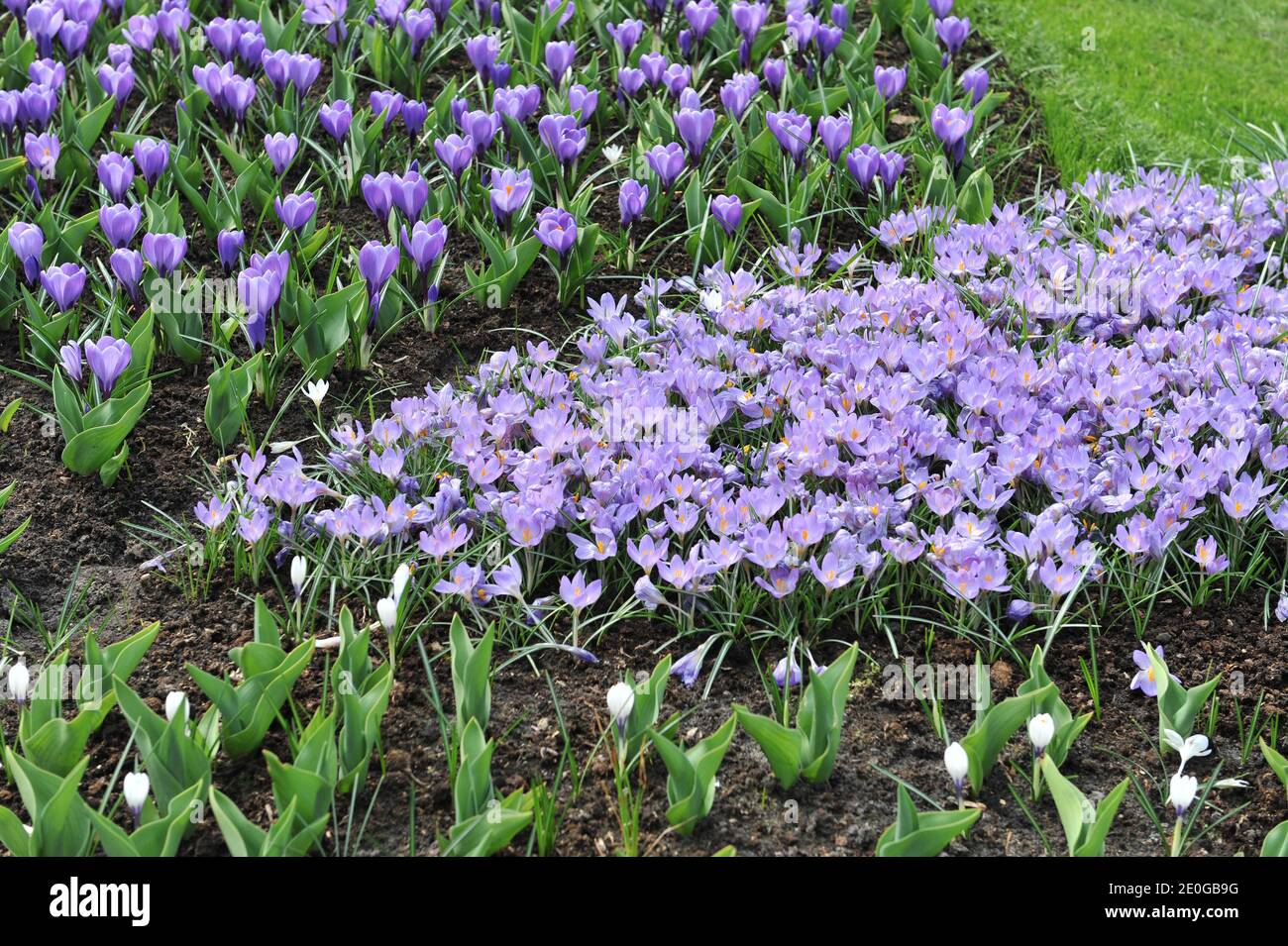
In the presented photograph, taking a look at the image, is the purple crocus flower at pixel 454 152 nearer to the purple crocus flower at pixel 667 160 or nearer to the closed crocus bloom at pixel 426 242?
the closed crocus bloom at pixel 426 242

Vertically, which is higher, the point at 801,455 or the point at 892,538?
the point at 801,455

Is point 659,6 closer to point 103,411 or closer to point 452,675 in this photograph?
point 103,411

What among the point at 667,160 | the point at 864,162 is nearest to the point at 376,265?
the point at 667,160

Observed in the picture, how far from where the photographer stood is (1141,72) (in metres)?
5.92

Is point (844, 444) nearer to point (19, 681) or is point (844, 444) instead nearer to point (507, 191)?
point (507, 191)

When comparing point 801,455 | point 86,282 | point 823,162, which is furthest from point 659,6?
point 801,455

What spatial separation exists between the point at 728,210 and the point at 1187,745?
7.19 feet

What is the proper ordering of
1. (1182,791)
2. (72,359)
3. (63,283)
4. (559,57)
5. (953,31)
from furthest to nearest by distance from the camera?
(953,31), (559,57), (63,283), (72,359), (1182,791)

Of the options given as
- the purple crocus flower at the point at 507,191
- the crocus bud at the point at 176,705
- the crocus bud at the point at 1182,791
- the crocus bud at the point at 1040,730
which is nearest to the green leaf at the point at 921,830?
the crocus bud at the point at 1040,730

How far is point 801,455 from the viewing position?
301 centimetres

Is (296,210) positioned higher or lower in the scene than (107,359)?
higher

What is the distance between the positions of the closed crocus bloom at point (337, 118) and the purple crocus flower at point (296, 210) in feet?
1.25

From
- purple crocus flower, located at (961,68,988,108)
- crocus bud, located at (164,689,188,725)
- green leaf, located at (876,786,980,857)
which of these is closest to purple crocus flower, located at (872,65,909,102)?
purple crocus flower, located at (961,68,988,108)

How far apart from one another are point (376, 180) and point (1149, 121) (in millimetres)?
3396
